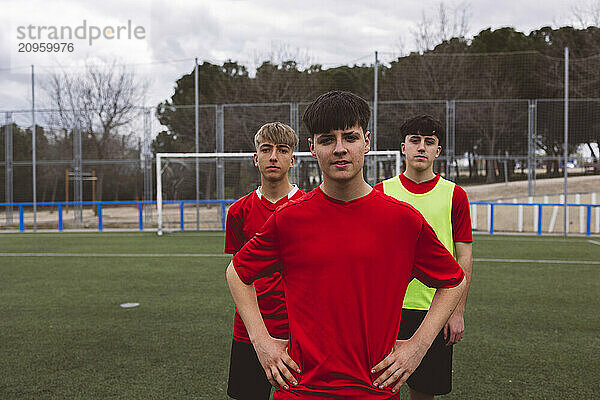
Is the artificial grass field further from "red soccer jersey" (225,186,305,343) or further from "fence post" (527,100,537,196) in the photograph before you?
"fence post" (527,100,537,196)

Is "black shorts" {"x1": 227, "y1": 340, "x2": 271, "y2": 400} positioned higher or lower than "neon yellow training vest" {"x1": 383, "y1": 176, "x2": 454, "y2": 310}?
lower

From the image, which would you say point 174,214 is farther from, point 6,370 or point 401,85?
point 6,370

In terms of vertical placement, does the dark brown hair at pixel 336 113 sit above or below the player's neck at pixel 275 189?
above

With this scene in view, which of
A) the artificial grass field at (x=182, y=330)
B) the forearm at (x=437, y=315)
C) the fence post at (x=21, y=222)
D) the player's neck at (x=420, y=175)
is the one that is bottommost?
the artificial grass field at (x=182, y=330)

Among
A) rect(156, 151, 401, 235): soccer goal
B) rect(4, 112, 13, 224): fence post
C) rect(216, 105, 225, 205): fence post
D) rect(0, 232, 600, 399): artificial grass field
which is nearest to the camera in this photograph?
rect(0, 232, 600, 399): artificial grass field

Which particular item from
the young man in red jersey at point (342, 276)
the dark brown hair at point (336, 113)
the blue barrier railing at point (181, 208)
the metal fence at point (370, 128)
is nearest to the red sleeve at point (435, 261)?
the young man in red jersey at point (342, 276)

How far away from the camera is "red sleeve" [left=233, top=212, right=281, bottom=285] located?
1972 millimetres

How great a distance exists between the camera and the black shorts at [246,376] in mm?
3252

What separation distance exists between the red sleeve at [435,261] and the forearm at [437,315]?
27mm

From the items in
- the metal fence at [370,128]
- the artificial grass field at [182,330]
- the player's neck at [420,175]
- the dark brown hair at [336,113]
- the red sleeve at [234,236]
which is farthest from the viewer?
the metal fence at [370,128]

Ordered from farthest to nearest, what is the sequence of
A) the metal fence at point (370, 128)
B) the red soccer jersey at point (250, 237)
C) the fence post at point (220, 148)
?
the fence post at point (220, 148) → the metal fence at point (370, 128) → the red soccer jersey at point (250, 237)

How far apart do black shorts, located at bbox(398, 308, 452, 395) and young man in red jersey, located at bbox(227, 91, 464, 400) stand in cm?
140

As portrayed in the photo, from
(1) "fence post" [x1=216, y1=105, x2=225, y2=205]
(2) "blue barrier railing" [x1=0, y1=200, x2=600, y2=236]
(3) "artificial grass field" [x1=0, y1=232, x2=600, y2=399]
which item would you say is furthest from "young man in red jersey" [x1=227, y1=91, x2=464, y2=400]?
(1) "fence post" [x1=216, y1=105, x2=225, y2=205]

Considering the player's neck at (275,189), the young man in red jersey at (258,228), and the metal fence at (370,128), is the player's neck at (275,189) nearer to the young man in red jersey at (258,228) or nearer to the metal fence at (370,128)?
the young man in red jersey at (258,228)
